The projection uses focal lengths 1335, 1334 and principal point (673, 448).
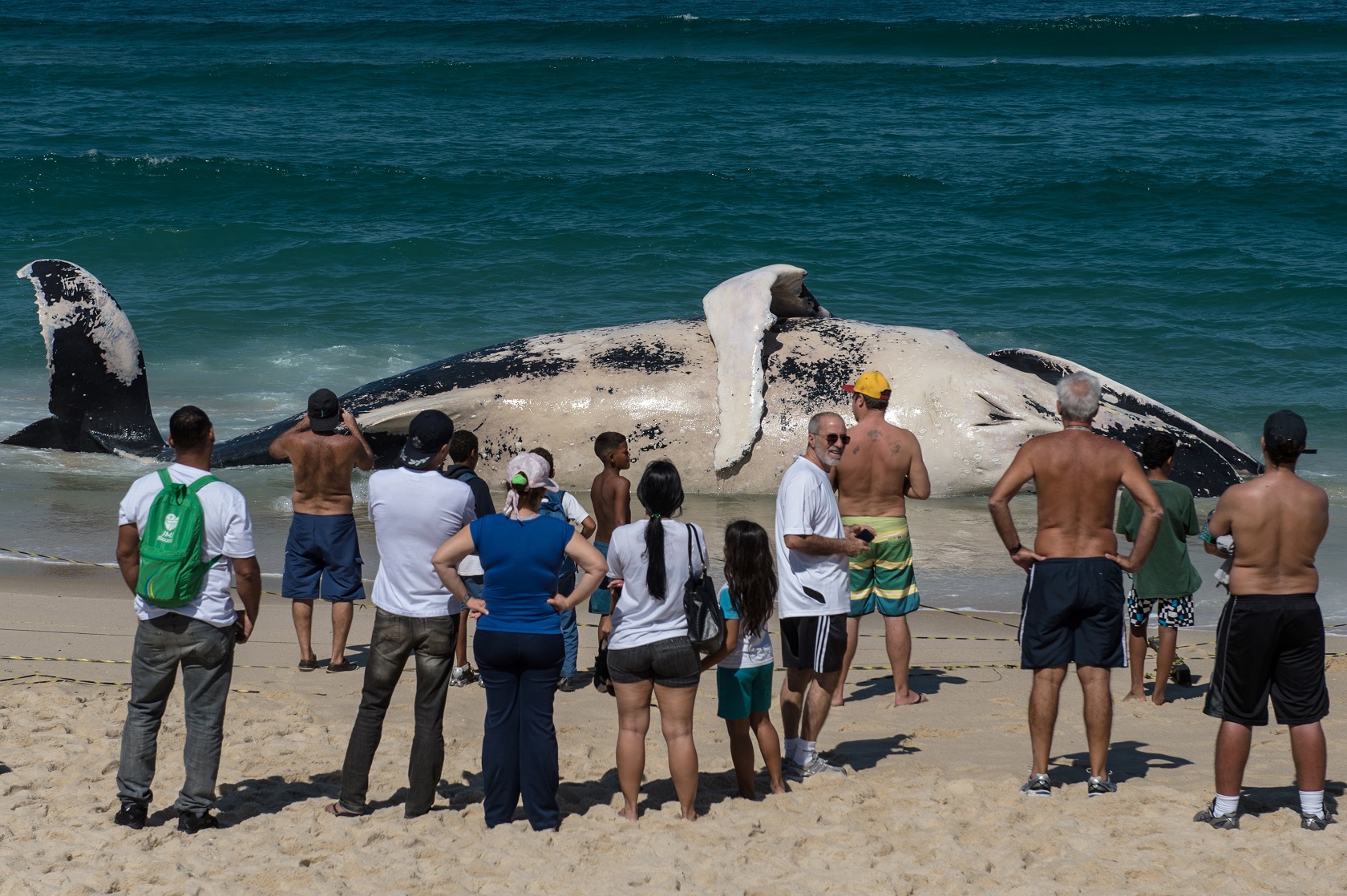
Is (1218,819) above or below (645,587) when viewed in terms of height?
below

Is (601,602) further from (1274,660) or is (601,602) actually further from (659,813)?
(1274,660)

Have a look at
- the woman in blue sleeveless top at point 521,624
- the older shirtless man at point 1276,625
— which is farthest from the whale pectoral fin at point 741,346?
the older shirtless man at point 1276,625

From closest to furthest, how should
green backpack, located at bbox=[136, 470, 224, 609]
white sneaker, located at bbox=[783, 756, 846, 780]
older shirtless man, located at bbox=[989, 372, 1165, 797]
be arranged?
green backpack, located at bbox=[136, 470, 224, 609] < older shirtless man, located at bbox=[989, 372, 1165, 797] < white sneaker, located at bbox=[783, 756, 846, 780]

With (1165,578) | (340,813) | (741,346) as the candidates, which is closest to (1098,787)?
(1165,578)

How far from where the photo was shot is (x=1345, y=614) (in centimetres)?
896

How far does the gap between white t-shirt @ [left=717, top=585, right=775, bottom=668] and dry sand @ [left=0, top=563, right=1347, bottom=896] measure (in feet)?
2.04

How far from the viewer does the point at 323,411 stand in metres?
7.20

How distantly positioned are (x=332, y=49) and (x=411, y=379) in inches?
1323

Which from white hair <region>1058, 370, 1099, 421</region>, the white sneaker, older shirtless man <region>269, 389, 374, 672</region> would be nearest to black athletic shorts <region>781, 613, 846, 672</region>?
the white sneaker

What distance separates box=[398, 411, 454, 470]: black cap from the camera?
5484 mm

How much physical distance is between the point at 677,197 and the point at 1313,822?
2244 cm

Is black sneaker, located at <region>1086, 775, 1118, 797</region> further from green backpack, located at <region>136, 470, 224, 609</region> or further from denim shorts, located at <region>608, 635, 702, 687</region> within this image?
green backpack, located at <region>136, 470, 224, 609</region>

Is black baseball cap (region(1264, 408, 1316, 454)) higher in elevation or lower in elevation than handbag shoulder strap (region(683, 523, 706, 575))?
higher

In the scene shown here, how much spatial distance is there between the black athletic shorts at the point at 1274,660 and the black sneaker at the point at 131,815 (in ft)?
14.5
